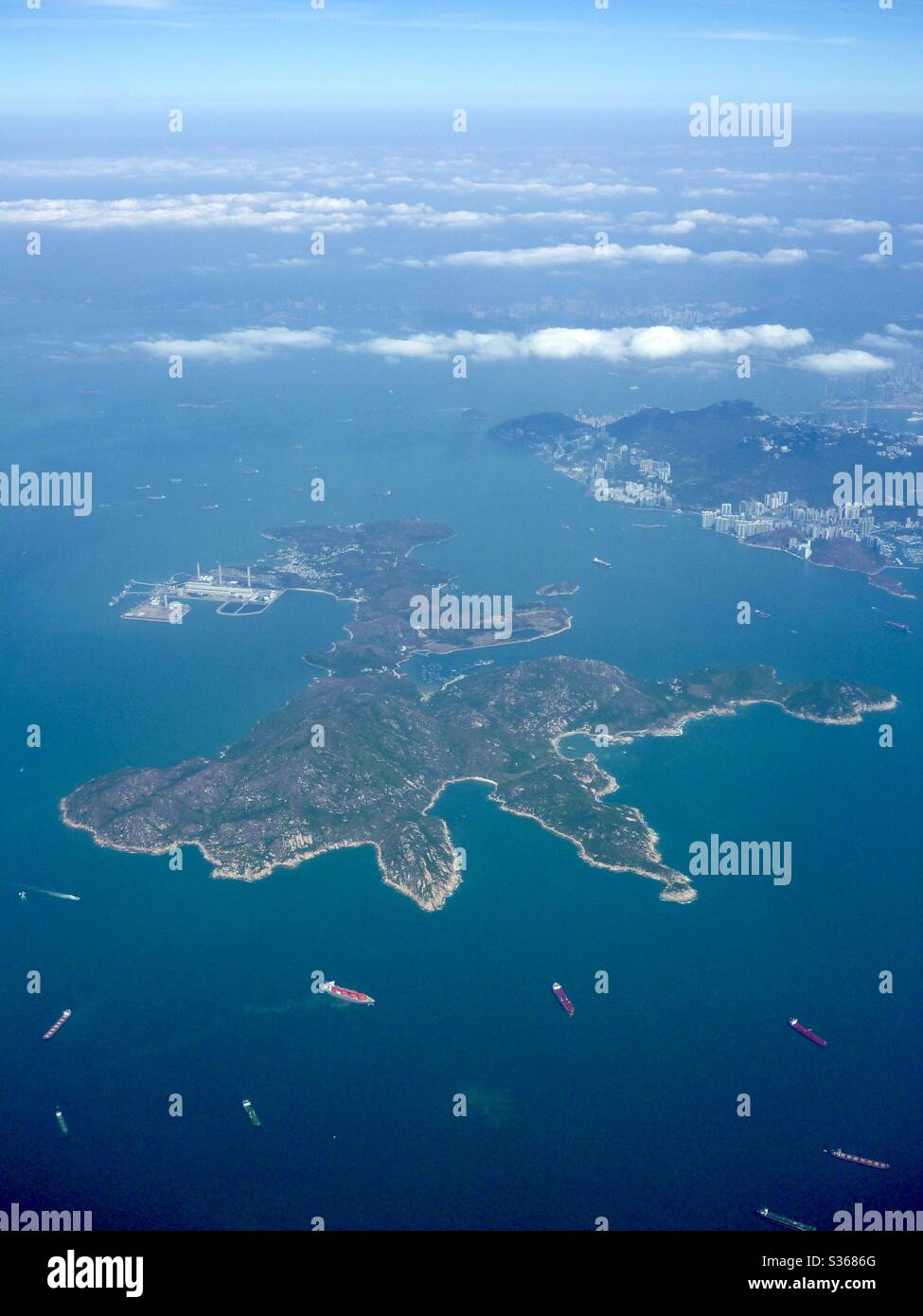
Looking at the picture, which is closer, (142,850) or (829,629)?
(142,850)

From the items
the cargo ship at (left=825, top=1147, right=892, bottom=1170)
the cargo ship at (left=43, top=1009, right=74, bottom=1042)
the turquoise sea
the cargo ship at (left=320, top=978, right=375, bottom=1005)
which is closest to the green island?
the turquoise sea

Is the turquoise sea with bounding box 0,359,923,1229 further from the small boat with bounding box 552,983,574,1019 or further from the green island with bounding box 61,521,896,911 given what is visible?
the green island with bounding box 61,521,896,911

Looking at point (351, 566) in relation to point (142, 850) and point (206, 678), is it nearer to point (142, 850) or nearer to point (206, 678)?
point (206, 678)

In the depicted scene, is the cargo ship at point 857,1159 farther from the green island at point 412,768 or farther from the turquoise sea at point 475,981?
the green island at point 412,768

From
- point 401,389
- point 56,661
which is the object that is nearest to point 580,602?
point 56,661

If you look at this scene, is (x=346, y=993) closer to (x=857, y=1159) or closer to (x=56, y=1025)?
(x=56, y=1025)

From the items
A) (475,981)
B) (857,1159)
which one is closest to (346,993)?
(475,981)
